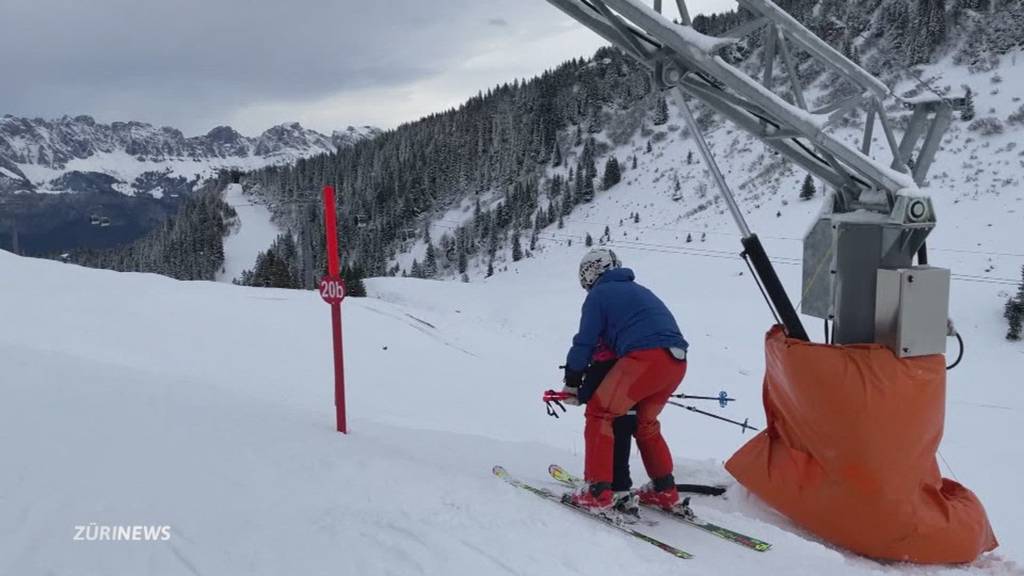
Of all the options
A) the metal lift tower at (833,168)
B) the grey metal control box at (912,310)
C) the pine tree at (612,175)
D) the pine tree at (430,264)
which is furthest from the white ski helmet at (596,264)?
the pine tree at (430,264)

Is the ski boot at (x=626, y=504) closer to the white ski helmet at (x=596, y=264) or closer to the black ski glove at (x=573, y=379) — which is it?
the black ski glove at (x=573, y=379)

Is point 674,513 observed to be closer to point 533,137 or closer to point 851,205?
point 851,205

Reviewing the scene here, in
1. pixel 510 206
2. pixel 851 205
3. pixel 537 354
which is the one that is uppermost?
pixel 510 206

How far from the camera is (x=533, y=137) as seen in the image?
87688mm

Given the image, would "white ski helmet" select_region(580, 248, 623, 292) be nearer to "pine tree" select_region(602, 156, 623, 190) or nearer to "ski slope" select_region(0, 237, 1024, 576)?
"ski slope" select_region(0, 237, 1024, 576)

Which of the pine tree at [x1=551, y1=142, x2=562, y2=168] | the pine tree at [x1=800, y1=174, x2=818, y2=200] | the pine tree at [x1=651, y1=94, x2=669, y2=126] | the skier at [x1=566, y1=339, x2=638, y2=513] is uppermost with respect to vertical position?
the pine tree at [x1=651, y1=94, x2=669, y2=126]

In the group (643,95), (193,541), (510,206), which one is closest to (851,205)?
(193,541)

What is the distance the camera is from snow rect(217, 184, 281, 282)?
3861 inches

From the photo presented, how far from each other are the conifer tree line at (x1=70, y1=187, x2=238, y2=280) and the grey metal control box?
98.6 m

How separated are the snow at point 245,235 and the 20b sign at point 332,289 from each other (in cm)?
9418

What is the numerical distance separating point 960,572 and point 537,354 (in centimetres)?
1366

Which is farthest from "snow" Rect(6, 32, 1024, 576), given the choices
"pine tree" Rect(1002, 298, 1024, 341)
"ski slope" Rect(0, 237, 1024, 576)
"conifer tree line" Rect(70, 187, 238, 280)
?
"conifer tree line" Rect(70, 187, 238, 280)

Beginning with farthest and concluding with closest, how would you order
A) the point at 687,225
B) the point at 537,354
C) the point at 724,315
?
the point at 687,225 → the point at 724,315 → the point at 537,354

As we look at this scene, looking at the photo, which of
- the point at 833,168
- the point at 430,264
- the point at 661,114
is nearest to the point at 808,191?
the point at 833,168
